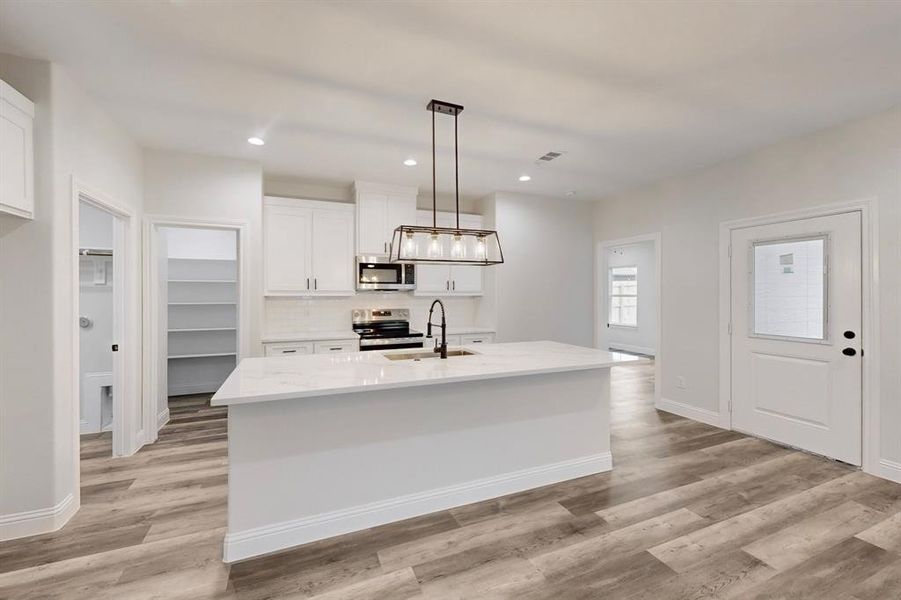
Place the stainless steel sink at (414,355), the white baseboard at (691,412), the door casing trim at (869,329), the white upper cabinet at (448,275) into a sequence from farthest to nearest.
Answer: the white upper cabinet at (448,275), the white baseboard at (691,412), the stainless steel sink at (414,355), the door casing trim at (869,329)

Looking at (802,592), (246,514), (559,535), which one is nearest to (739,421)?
(802,592)

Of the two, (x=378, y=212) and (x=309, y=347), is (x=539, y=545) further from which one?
(x=378, y=212)

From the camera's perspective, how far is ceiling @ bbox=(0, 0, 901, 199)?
1987 mm

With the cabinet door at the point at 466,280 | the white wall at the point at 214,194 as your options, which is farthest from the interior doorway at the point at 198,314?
the cabinet door at the point at 466,280

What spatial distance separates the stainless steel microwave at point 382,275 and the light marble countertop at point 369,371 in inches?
74.8

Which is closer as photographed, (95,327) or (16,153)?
(16,153)

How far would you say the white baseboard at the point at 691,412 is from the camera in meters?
4.19

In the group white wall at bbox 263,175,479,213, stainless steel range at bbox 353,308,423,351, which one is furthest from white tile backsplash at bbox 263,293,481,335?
white wall at bbox 263,175,479,213

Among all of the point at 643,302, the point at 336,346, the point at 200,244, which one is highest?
the point at 200,244

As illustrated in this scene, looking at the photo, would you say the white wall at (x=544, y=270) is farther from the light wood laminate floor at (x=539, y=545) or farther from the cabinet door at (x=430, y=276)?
the light wood laminate floor at (x=539, y=545)

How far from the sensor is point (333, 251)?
4.78 m

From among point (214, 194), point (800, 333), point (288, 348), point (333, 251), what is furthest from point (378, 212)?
point (800, 333)

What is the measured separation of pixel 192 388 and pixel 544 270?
4874 mm

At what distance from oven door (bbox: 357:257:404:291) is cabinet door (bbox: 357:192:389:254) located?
0.18 meters
